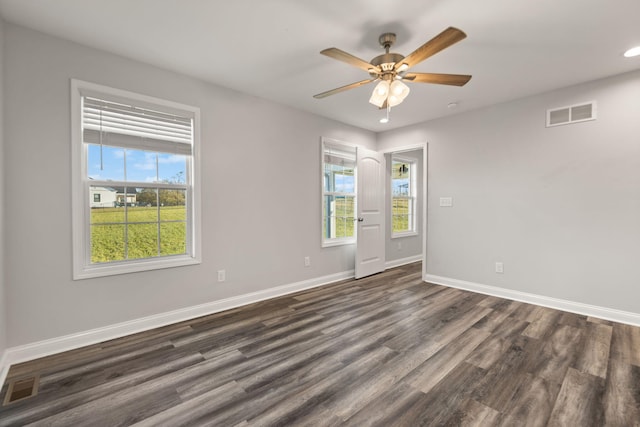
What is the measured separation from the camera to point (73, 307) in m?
2.38

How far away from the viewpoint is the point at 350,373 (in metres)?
2.03

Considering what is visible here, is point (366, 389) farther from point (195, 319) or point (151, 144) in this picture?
point (151, 144)

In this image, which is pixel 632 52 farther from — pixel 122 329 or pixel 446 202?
pixel 122 329

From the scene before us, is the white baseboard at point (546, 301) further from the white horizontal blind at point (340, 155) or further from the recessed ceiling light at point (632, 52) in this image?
the recessed ceiling light at point (632, 52)

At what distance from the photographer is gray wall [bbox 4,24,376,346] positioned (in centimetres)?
219

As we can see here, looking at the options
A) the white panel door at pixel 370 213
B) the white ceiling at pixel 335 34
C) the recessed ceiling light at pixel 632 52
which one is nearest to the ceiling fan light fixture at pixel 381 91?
the white ceiling at pixel 335 34

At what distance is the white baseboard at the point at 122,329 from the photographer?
2174 mm

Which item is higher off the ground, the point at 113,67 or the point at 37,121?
the point at 113,67

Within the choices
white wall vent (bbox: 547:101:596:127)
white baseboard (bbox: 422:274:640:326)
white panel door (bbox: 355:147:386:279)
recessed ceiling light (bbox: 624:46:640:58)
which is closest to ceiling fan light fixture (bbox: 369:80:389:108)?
recessed ceiling light (bbox: 624:46:640:58)

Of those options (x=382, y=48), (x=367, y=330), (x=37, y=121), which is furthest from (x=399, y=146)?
(x=37, y=121)

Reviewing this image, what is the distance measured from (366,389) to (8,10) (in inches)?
140

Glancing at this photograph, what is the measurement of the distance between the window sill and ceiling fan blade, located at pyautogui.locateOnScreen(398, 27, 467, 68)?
9.04ft

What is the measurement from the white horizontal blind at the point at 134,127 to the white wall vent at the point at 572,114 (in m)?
4.09

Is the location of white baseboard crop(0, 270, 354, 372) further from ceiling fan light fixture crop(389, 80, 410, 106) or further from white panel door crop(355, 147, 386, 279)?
ceiling fan light fixture crop(389, 80, 410, 106)
